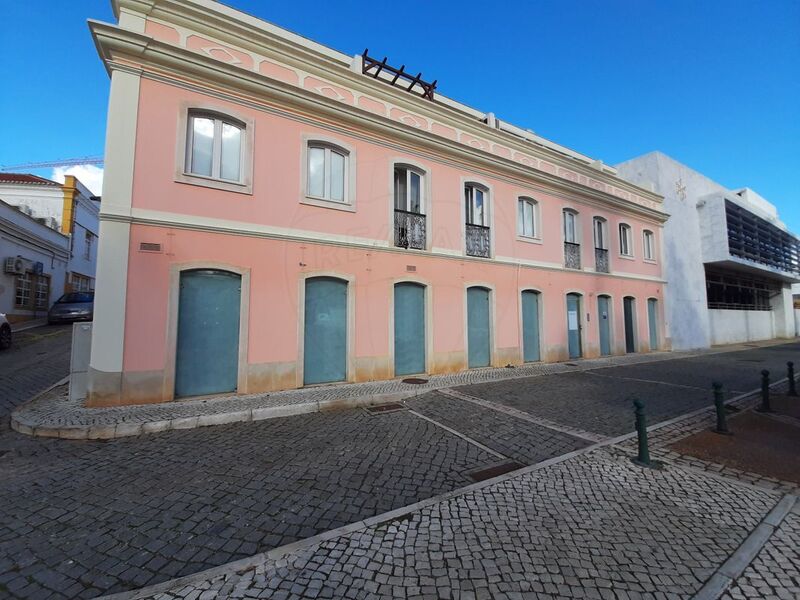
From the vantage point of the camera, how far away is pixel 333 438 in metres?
4.88

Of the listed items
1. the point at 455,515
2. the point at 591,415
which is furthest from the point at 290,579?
the point at 591,415

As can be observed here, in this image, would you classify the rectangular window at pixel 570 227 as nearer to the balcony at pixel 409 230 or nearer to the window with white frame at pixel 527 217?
the window with white frame at pixel 527 217

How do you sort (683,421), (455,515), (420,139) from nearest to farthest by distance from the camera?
(455,515), (683,421), (420,139)

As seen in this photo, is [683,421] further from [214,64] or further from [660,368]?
[214,64]

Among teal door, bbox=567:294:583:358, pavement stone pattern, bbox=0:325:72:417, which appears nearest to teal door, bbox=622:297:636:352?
teal door, bbox=567:294:583:358

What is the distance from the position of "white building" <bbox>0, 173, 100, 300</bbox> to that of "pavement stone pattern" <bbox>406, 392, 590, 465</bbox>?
80.2ft

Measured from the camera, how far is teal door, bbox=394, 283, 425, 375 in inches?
363

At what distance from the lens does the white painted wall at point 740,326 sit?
20.1 metres

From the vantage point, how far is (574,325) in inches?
515

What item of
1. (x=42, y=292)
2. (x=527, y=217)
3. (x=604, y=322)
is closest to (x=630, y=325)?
(x=604, y=322)

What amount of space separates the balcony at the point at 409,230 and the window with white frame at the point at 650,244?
13097 millimetres

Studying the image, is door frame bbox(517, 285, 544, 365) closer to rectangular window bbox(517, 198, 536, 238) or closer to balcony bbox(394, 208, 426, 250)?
rectangular window bbox(517, 198, 536, 238)

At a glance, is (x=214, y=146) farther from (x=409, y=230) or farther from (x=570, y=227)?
(x=570, y=227)

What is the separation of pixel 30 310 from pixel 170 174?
1884 cm
